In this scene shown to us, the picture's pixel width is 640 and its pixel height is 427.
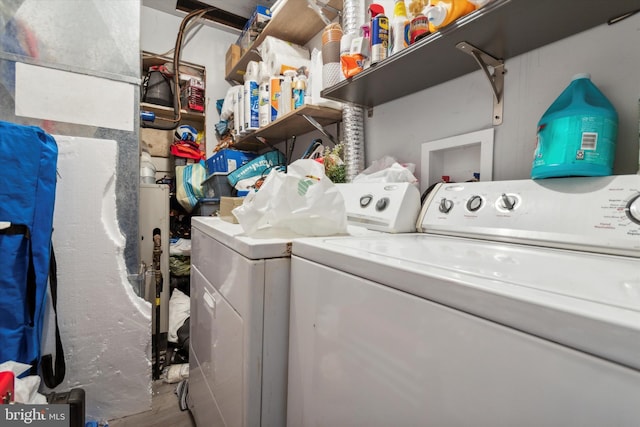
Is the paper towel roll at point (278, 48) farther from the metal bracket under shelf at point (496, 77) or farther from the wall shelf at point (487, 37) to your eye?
the metal bracket under shelf at point (496, 77)

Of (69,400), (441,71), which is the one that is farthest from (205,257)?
(441,71)

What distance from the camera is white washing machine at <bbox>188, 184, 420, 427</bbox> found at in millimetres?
691

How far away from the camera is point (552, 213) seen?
0.67m

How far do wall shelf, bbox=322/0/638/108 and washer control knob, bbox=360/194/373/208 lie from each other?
0.47 m

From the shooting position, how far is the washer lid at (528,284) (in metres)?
Answer: 0.27

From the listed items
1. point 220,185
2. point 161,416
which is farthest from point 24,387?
point 220,185

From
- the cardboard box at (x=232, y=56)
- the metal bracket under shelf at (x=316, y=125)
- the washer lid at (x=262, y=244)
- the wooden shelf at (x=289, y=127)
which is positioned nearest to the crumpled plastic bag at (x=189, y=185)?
the wooden shelf at (x=289, y=127)

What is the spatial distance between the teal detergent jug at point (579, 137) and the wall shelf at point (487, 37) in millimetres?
181

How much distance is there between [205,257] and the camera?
1116mm

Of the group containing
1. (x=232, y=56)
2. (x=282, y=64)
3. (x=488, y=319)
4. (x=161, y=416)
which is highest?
(x=232, y=56)

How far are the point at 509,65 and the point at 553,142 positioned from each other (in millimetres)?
425

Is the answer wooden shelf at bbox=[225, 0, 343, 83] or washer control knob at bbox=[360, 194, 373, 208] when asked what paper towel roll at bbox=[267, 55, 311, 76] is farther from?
washer control knob at bbox=[360, 194, 373, 208]

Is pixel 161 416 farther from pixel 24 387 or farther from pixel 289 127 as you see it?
pixel 289 127

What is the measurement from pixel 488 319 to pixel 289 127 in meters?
1.82
